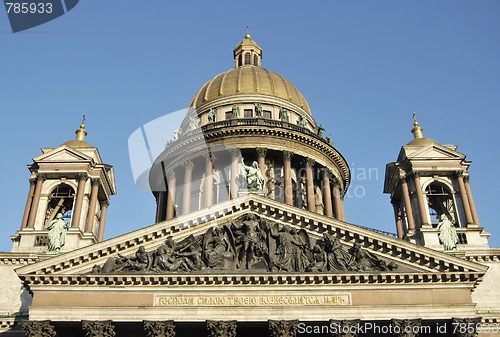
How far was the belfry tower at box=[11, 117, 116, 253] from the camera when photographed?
104ft

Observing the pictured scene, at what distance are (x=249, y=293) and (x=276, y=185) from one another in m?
19.2

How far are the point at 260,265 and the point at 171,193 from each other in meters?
20.0

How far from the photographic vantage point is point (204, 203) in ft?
137

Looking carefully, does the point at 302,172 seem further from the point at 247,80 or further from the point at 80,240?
the point at 80,240

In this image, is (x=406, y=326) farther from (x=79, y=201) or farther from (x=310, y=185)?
(x=310, y=185)

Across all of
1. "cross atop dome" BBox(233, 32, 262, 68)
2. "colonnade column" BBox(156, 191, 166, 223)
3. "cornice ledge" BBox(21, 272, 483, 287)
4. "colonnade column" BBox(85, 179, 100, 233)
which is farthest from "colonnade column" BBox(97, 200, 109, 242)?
"cross atop dome" BBox(233, 32, 262, 68)

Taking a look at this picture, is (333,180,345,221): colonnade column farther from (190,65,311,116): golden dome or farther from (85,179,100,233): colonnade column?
(85,179,100,233): colonnade column

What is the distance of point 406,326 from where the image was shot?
76.8ft

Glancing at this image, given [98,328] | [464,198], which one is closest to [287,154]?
[464,198]

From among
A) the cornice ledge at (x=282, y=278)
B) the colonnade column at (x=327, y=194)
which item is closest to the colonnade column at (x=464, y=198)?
the cornice ledge at (x=282, y=278)

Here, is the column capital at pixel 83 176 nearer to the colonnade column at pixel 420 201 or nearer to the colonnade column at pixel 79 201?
the colonnade column at pixel 79 201

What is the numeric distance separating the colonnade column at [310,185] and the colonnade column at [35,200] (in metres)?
18.1

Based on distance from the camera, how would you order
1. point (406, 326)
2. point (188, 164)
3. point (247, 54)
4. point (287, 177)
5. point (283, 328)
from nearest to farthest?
point (283, 328) → point (406, 326) → point (287, 177) → point (188, 164) → point (247, 54)

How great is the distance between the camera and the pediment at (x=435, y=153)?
33.6 m
